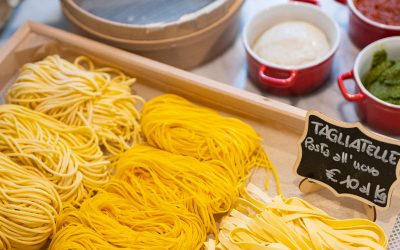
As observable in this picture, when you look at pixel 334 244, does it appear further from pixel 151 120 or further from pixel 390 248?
pixel 151 120

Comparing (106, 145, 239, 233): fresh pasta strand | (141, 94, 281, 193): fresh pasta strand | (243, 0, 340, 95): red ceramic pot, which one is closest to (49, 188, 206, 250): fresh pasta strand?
(106, 145, 239, 233): fresh pasta strand

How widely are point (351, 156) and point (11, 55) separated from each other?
79 cm

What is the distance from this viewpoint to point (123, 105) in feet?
3.59

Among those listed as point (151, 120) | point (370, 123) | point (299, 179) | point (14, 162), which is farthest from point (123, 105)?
point (370, 123)

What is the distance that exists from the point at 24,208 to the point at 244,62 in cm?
60

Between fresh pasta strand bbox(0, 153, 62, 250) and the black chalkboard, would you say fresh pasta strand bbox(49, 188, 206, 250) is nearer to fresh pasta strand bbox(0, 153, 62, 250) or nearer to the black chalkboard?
fresh pasta strand bbox(0, 153, 62, 250)

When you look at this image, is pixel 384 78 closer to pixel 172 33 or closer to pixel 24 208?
pixel 172 33

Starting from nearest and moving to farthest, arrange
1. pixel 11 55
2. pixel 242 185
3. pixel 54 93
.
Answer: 1. pixel 242 185
2. pixel 54 93
3. pixel 11 55

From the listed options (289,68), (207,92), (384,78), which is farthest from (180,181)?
(384,78)

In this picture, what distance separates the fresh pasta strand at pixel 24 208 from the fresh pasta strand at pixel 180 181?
12 cm

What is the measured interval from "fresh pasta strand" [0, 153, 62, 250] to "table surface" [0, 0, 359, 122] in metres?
0.47

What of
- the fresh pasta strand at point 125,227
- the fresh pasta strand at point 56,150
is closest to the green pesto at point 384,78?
the fresh pasta strand at point 125,227

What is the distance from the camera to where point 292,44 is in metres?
1.15

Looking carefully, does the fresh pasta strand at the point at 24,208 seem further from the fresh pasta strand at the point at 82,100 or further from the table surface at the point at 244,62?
the table surface at the point at 244,62
